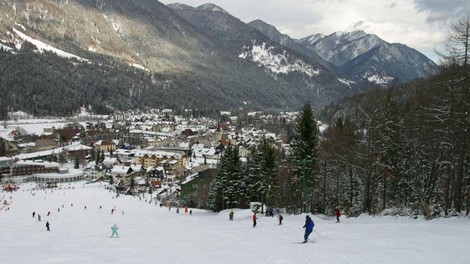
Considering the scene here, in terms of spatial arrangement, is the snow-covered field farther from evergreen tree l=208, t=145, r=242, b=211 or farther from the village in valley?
the village in valley

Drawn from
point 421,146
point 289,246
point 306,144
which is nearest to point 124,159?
point 306,144

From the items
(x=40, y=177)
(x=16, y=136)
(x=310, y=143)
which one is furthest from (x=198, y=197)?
(x=16, y=136)

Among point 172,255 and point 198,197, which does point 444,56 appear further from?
point 198,197

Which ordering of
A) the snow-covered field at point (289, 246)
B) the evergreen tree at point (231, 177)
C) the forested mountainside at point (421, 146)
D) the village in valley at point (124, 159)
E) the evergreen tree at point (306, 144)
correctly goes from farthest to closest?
the village in valley at point (124, 159) < the evergreen tree at point (231, 177) < the evergreen tree at point (306, 144) < the forested mountainside at point (421, 146) < the snow-covered field at point (289, 246)

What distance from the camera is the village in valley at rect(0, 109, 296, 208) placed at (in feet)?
326

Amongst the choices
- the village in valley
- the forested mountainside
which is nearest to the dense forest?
the forested mountainside

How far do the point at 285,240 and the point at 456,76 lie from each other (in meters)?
12.8

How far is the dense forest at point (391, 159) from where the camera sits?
940 inches

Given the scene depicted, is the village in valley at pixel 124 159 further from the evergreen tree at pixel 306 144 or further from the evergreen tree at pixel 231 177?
the evergreen tree at pixel 306 144

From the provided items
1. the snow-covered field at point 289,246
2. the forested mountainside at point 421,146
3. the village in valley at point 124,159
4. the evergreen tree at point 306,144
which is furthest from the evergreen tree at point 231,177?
the village in valley at point 124,159

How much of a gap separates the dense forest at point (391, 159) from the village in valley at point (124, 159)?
94.9 ft

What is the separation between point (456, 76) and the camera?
23.5 meters

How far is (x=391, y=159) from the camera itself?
3378 centimetres

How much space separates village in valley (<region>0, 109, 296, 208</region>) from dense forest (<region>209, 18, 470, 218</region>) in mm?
28921
